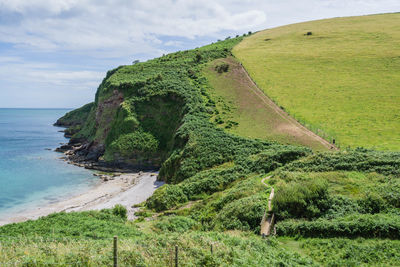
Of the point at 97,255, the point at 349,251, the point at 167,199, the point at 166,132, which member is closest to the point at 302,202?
the point at 349,251

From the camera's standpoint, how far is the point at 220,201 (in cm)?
2617

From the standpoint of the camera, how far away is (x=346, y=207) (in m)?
18.6

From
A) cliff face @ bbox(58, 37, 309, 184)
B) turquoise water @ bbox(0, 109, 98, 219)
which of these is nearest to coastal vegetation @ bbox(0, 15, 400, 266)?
cliff face @ bbox(58, 37, 309, 184)

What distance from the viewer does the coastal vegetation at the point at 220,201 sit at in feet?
42.4

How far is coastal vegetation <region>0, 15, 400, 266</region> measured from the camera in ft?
42.4

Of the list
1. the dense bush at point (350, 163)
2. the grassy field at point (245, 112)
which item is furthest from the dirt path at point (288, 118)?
the dense bush at point (350, 163)

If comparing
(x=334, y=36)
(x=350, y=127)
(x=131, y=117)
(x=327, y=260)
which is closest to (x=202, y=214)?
(x=327, y=260)

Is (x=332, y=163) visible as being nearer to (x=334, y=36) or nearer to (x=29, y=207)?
(x=29, y=207)

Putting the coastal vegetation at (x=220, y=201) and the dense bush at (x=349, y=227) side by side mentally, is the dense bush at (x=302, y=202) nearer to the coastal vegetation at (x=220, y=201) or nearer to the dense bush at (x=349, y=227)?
the coastal vegetation at (x=220, y=201)

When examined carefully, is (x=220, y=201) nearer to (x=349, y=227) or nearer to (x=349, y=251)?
(x=349, y=227)

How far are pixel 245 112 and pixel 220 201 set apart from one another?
105ft

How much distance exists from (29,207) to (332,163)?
38.9 meters

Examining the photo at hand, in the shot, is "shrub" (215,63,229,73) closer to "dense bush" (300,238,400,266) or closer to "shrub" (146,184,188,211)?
"shrub" (146,184,188,211)

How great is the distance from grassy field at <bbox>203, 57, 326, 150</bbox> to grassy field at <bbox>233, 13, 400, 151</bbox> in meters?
3.41
